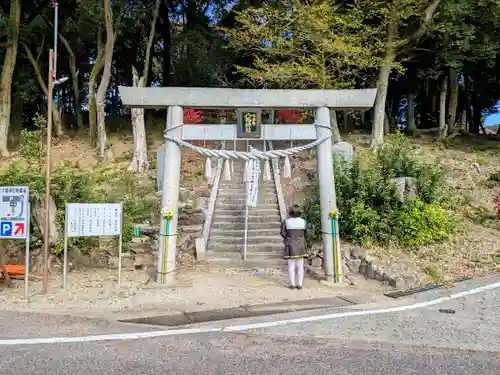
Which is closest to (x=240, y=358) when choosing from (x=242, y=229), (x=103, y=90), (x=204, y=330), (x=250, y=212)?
(x=204, y=330)

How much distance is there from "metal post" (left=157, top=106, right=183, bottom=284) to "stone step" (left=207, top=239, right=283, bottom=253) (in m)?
2.23

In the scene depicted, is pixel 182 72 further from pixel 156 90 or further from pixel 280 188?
pixel 156 90

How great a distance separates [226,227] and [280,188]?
8.18ft

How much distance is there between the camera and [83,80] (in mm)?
29562

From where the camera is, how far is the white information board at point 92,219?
7.14 metres

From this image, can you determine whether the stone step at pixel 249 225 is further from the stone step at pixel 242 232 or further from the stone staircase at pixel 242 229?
the stone step at pixel 242 232

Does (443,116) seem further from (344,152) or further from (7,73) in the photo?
(7,73)

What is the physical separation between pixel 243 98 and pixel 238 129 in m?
0.61

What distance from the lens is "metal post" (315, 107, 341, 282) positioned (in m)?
7.83

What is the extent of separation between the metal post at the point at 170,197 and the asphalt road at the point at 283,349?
2459 millimetres

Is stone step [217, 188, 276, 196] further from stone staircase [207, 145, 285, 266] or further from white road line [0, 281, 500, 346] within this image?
white road line [0, 281, 500, 346]

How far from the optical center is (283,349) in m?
4.26

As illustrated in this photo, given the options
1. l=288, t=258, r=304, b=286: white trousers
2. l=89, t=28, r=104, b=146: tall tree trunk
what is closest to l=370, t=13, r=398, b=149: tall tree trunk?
l=288, t=258, r=304, b=286: white trousers

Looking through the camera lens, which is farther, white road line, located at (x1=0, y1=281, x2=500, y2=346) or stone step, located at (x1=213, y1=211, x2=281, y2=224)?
stone step, located at (x1=213, y1=211, x2=281, y2=224)
